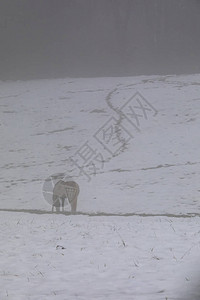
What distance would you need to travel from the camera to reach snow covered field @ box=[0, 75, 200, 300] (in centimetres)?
736

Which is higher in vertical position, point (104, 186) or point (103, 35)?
point (103, 35)

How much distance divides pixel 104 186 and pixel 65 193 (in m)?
2.85

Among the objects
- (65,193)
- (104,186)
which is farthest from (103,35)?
(65,193)

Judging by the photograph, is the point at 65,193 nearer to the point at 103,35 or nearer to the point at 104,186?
the point at 104,186

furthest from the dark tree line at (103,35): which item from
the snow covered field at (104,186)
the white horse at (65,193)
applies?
the white horse at (65,193)

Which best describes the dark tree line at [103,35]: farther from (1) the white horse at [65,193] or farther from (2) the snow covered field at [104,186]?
(1) the white horse at [65,193]

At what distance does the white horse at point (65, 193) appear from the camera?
14103 millimetres

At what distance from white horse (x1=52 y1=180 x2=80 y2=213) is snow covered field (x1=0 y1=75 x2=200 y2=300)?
0.50m

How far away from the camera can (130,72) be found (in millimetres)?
38656

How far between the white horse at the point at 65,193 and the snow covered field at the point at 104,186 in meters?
0.50

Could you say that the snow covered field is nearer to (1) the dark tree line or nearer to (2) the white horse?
(2) the white horse

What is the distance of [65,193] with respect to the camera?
14.3 m

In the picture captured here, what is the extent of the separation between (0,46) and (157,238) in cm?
3219

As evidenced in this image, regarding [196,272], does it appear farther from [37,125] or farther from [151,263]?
[37,125]
